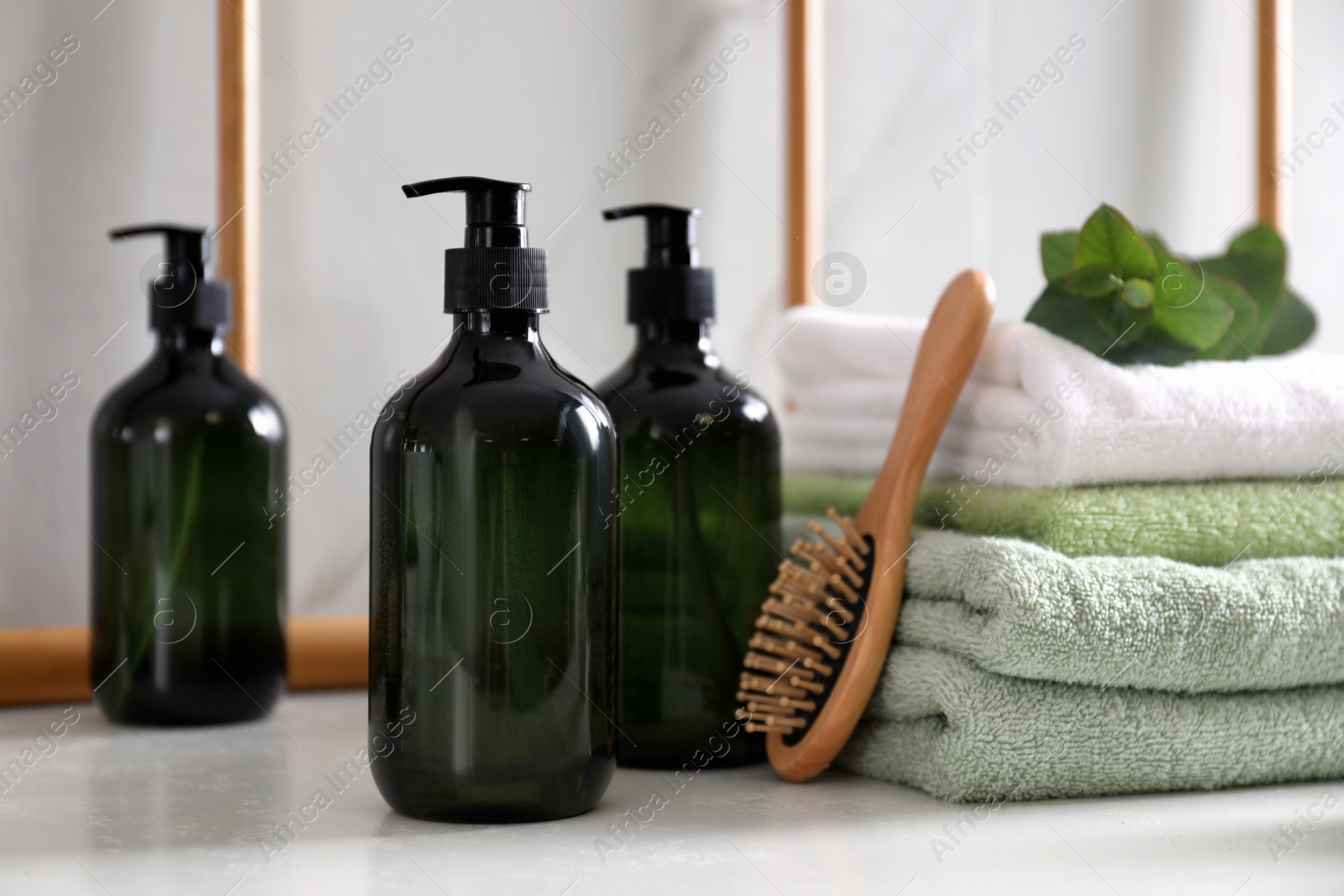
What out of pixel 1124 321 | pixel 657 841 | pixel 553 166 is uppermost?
pixel 553 166

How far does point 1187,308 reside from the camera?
67cm

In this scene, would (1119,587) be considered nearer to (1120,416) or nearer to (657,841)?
(1120,416)

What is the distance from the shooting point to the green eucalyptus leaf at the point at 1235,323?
69 centimetres

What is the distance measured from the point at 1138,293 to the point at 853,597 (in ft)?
0.71

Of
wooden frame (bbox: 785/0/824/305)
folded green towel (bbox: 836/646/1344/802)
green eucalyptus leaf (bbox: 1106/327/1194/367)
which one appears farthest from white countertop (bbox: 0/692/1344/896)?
→ wooden frame (bbox: 785/0/824/305)

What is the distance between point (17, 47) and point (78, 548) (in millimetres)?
332

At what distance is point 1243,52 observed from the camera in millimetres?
1039

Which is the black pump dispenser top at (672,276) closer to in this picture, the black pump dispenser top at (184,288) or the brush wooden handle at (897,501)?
the brush wooden handle at (897,501)

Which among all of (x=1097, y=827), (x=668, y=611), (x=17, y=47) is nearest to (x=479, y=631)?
(x=668, y=611)

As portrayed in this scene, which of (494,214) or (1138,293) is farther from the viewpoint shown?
(1138,293)

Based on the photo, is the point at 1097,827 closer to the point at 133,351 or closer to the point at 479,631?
the point at 479,631

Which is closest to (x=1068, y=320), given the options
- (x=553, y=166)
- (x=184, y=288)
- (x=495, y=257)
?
(x=495, y=257)

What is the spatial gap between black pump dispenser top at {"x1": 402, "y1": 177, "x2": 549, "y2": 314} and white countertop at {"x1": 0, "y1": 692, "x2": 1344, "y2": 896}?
0.23m

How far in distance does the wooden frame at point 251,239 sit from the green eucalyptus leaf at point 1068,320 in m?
0.31
